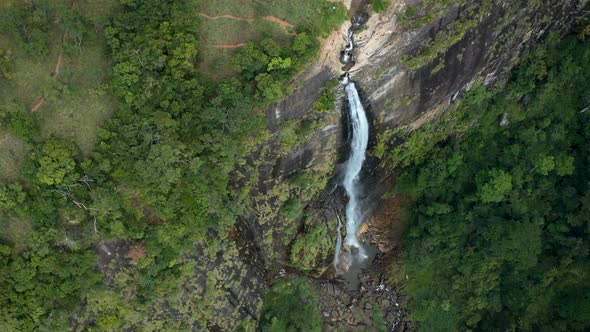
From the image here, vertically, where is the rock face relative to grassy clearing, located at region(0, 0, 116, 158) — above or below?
below

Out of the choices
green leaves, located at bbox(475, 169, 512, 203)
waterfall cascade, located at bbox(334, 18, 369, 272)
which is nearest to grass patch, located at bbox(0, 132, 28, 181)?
waterfall cascade, located at bbox(334, 18, 369, 272)

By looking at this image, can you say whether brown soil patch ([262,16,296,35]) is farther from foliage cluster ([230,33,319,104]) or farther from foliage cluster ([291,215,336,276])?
foliage cluster ([291,215,336,276])

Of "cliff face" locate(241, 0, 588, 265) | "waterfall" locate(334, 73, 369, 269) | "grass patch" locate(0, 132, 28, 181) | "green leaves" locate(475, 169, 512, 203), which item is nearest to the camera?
"grass patch" locate(0, 132, 28, 181)

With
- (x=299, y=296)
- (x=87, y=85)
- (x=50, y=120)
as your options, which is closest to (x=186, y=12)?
(x=87, y=85)

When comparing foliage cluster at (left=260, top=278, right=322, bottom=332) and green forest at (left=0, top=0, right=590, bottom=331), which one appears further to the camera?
foliage cluster at (left=260, top=278, right=322, bottom=332)

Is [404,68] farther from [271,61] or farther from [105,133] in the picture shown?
[105,133]

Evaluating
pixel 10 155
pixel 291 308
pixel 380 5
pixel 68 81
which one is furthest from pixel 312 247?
pixel 10 155

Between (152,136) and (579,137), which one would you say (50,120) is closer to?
(152,136)

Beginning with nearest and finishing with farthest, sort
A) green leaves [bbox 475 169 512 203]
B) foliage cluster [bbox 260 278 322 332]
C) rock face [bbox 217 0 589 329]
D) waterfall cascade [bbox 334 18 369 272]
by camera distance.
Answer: rock face [bbox 217 0 589 329] → waterfall cascade [bbox 334 18 369 272] → green leaves [bbox 475 169 512 203] → foliage cluster [bbox 260 278 322 332]
